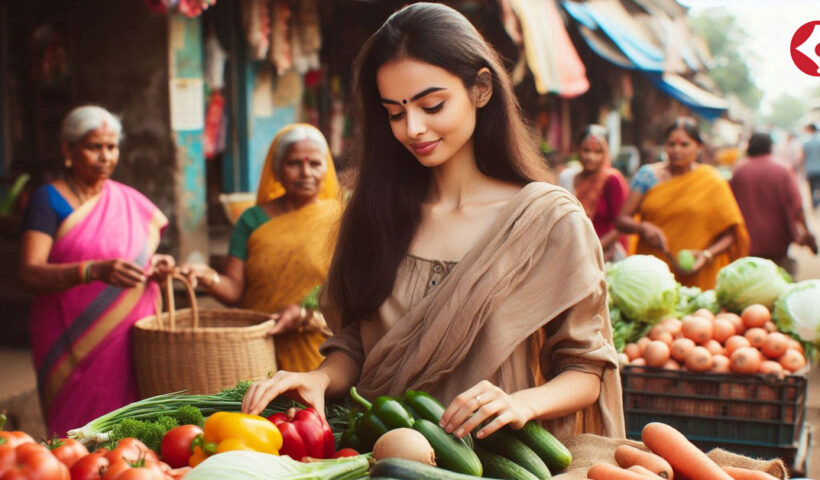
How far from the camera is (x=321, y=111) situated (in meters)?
10.6

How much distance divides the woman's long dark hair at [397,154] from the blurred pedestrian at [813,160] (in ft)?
60.6

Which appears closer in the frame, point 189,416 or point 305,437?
point 305,437

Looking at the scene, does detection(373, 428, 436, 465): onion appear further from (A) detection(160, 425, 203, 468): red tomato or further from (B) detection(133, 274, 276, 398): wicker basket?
(B) detection(133, 274, 276, 398): wicker basket

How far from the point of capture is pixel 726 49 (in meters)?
71.7

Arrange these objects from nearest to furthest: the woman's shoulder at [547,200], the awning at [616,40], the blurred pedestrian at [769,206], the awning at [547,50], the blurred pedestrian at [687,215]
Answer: the woman's shoulder at [547,200]
the blurred pedestrian at [687,215]
the blurred pedestrian at [769,206]
the awning at [547,50]
the awning at [616,40]

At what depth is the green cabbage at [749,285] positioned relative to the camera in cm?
462

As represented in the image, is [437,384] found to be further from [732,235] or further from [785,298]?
[732,235]

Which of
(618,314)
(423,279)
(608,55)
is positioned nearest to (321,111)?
(608,55)

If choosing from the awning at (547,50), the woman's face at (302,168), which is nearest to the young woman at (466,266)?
the woman's face at (302,168)

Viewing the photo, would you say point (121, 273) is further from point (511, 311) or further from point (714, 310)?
point (714, 310)

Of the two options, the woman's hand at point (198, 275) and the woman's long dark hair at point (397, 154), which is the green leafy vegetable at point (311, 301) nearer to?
the woman's hand at point (198, 275)

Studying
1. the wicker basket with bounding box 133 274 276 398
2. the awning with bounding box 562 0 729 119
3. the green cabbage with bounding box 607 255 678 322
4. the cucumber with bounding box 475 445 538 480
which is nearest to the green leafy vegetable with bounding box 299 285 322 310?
the wicker basket with bounding box 133 274 276 398

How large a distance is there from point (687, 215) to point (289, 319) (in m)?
3.36

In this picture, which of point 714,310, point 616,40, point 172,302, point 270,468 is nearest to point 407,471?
point 270,468
